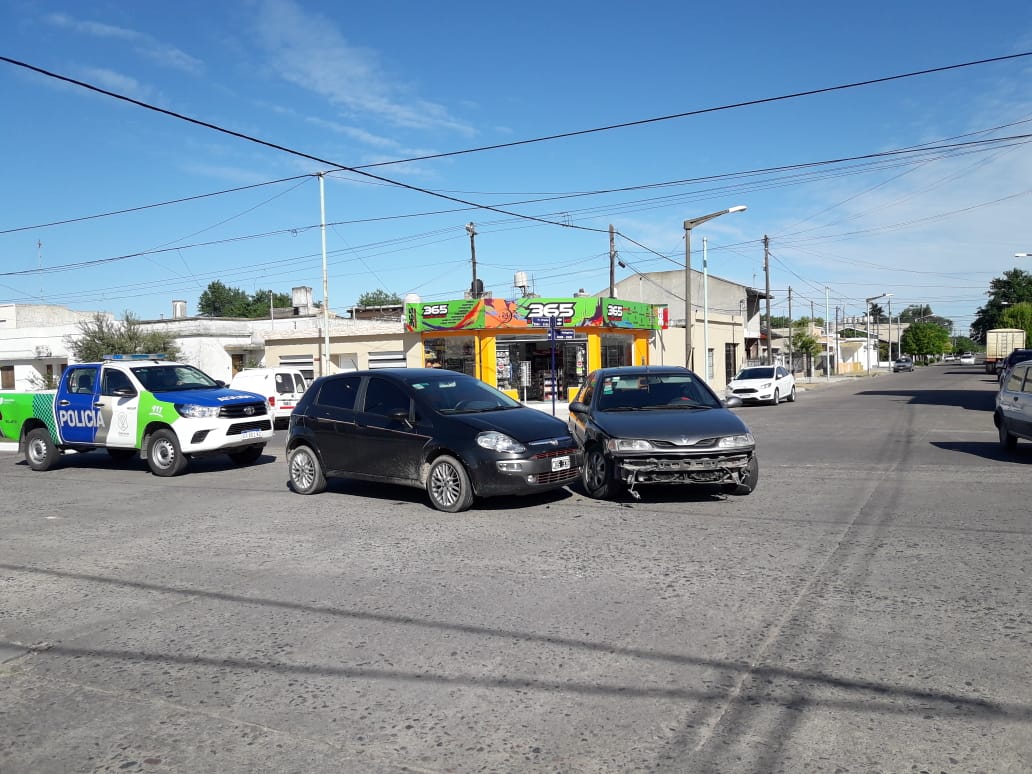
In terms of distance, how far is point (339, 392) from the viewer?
1091 centimetres

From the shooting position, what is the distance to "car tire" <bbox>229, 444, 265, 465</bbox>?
14.5 meters

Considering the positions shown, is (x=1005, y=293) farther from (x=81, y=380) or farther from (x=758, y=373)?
(x=81, y=380)

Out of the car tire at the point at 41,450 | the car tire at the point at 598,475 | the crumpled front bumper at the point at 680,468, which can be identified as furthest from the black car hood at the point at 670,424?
the car tire at the point at 41,450

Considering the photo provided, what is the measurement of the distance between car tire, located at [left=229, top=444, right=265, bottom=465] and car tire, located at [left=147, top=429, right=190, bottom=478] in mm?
1193

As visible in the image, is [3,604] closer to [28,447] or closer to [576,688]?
[576,688]

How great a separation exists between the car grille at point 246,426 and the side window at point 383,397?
4.16 m

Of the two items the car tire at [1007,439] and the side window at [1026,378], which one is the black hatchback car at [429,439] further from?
the car tire at [1007,439]

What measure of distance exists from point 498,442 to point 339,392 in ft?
9.26

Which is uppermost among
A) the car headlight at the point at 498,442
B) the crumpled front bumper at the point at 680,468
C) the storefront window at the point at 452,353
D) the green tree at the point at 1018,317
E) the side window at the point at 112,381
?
the green tree at the point at 1018,317

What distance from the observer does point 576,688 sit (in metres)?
4.26

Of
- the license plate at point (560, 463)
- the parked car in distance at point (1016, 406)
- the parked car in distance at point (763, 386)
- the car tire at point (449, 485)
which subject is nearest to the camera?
the car tire at point (449, 485)

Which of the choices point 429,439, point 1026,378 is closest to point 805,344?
point 1026,378

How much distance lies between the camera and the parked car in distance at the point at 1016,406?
12.8 metres

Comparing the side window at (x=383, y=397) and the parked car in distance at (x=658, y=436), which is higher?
the side window at (x=383, y=397)
